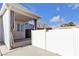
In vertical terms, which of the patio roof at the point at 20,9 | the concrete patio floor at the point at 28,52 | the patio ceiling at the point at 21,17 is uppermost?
the patio roof at the point at 20,9

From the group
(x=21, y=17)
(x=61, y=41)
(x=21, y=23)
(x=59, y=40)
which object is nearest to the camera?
(x=61, y=41)

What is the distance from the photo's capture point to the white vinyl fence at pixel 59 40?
495 centimetres

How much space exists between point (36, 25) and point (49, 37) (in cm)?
84

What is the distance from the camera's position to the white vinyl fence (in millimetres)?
4953

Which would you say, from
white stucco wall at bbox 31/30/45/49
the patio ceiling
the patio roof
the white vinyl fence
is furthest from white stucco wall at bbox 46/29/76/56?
the patio ceiling

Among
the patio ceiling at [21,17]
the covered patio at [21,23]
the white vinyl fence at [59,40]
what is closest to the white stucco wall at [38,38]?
the white vinyl fence at [59,40]

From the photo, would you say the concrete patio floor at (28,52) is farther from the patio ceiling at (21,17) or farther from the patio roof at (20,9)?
the patio roof at (20,9)

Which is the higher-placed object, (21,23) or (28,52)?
(21,23)

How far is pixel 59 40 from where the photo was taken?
18.8 ft

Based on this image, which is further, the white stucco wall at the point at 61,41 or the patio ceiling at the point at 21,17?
the patio ceiling at the point at 21,17

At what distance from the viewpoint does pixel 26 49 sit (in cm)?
641

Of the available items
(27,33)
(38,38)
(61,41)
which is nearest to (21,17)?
(27,33)

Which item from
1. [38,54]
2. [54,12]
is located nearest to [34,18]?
[54,12]

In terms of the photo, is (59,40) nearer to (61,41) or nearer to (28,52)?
(61,41)
